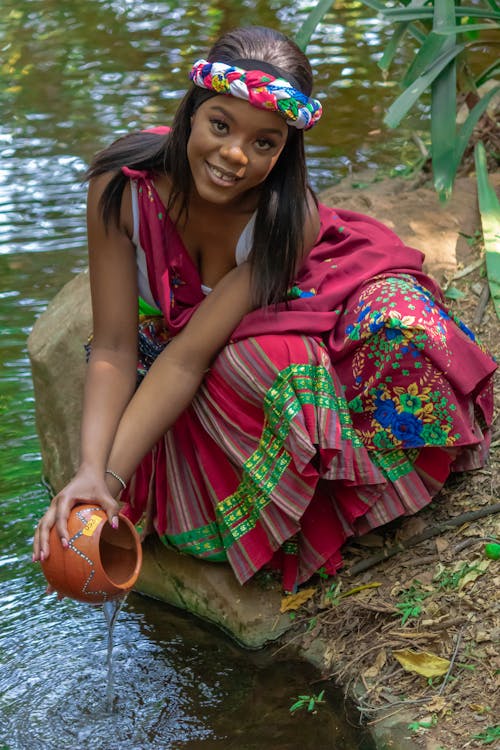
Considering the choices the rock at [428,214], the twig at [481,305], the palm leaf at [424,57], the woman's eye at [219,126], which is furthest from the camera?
the rock at [428,214]

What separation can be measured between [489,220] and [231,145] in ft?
5.17

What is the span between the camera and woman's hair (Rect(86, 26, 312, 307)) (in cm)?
245

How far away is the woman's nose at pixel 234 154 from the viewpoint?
2.35 meters

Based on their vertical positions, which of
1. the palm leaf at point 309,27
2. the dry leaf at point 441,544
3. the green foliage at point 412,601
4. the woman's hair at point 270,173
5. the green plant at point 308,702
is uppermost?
the woman's hair at point 270,173

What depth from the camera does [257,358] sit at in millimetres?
2531

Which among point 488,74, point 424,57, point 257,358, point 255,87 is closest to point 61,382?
point 257,358

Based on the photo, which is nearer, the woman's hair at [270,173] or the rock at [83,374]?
the woman's hair at [270,173]

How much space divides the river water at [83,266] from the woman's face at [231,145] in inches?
42.8

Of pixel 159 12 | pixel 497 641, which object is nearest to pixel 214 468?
pixel 497 641

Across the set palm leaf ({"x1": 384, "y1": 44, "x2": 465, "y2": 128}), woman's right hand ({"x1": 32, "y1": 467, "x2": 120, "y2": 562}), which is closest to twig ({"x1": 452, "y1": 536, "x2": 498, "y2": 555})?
woman's right hand ({"x1": 32, "y1": 467, "x2": 120, "y2": 562})

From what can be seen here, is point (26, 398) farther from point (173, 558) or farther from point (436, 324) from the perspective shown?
point (436, 324)

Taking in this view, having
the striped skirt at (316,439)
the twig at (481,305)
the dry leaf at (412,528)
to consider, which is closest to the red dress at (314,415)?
the striped skirt at (316,439)

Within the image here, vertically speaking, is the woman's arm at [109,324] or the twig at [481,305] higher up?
the woman's arm at [109,324]

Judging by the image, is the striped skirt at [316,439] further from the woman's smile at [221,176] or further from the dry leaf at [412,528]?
the woman's smile at [221,176]
